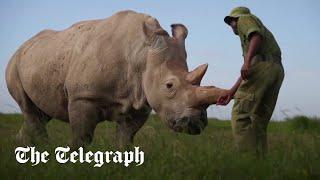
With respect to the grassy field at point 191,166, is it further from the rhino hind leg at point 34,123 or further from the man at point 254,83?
the rhino hind leg at point 34,123

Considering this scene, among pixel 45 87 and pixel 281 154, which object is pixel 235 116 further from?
pixel 45 87

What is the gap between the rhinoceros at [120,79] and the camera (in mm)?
5506

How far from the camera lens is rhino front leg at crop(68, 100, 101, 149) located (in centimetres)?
630

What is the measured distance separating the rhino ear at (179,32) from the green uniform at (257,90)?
955mm

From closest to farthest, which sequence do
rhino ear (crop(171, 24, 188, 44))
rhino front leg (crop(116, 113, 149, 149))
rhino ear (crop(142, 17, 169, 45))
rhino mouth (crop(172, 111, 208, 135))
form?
rhino mouth (crop(172, 111, 208, 135)), rhino ear (crop(142, 17, 169, 45)), rhino ear (crop(171, 24, 188, 44)), rhino front leg (crop(116, 113, 149, 149))

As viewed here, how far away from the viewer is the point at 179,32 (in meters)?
6.54

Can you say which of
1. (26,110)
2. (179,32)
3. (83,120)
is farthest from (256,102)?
(26,110)

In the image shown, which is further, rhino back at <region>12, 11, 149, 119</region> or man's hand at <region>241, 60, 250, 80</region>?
rhino back at <region>12, 11, 149, 119</region>

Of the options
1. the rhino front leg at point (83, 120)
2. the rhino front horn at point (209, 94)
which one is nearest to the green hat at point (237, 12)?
the rhino front horn at point (209, 94)

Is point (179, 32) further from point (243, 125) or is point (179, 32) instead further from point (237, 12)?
point (243, 125)

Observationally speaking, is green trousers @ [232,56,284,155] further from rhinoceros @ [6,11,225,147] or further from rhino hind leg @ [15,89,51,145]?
rhino hind leg @ [15,89,51,145]

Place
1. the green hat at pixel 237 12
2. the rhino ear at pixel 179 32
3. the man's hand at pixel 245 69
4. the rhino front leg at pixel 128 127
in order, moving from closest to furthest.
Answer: the man's hand at pixel 245 69 → the green hat at pixel 237 12 → the rhino ear at pixel 179 32 → the rhino front leg at pixel 128 127

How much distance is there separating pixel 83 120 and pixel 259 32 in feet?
7.59

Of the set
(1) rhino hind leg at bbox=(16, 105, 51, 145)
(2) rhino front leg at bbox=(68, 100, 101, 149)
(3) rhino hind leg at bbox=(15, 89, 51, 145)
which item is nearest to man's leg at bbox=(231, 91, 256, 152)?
(2) rhino front leg at bbox=(68, 100, 101, 149)
